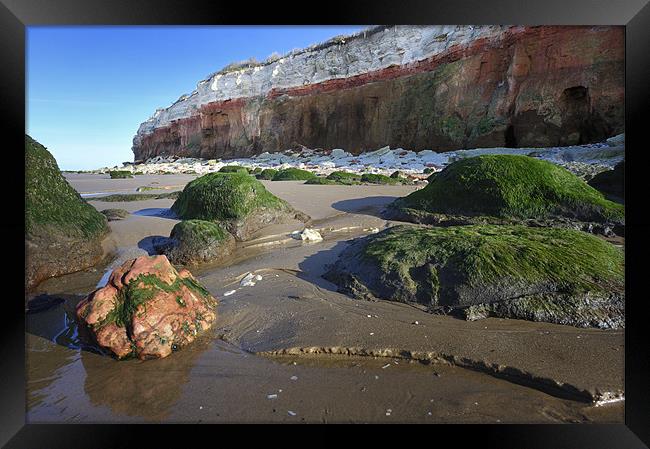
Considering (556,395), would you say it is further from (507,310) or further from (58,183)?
(58,183)

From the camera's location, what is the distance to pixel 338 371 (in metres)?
1.83

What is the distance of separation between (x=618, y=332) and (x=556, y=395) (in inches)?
30.3

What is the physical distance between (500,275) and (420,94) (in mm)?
22950

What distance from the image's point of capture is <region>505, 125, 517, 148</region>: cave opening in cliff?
59.3 feet

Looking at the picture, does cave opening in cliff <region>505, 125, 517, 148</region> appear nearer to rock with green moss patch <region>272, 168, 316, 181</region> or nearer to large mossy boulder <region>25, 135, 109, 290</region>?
rock with green moss patch <region>272, 168, 316, 181</region>

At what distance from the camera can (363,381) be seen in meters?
1.75

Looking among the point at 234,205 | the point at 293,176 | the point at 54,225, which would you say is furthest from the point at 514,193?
the point at 293,176

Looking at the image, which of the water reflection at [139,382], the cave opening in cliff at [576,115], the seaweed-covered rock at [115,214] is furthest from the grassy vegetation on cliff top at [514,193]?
the cave opening in cliff at [576,115]

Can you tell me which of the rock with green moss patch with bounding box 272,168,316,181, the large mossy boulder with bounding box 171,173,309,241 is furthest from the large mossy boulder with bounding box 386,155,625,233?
the rock with green moss patch with bounding box 272,168,316,181

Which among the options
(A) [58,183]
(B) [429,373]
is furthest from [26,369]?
(A) [58,183]

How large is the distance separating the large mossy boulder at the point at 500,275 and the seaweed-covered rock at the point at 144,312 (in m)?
1.17

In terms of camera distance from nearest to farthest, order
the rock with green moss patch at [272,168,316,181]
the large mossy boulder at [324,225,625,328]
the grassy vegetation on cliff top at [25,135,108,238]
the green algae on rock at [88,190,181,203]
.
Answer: the large mossy boulder at [324,225,625,328] → the grassy vegetation on cliff top at [25,135,108,238] → the green algae on rock at [88,190,181,203] → the rock with green moss patch at [272,168,316,181]

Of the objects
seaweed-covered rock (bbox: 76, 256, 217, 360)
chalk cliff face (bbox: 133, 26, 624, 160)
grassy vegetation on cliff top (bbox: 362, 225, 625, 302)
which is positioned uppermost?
chalk cliff face (bbox: 133, 26, 624, 160)

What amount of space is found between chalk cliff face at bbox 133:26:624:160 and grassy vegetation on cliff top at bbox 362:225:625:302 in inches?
280
